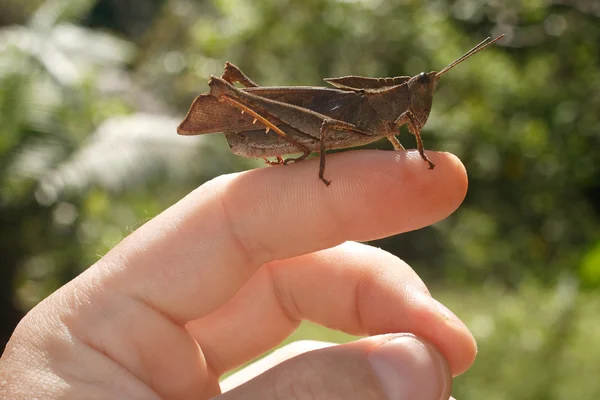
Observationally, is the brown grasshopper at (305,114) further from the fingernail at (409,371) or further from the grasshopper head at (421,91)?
the fingernail at (409,371)

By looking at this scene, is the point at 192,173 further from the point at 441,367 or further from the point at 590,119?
the point at 441,367

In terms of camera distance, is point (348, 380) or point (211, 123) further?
point (211, 123)

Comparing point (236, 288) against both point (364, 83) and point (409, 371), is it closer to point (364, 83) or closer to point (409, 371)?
point (409, 371)

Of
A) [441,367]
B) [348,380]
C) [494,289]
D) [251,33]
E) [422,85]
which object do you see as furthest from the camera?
[251,33]

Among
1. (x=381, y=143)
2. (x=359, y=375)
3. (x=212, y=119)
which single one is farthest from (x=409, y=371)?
(x=381, y=143)

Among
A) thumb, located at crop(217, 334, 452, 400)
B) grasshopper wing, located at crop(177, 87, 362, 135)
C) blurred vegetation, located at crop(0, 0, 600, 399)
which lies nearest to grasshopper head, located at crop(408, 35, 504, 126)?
grasshopper wing, located at crop(177, 87, 362, 135)

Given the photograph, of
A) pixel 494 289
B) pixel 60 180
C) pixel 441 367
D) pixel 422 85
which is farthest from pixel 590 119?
pixel 60 180

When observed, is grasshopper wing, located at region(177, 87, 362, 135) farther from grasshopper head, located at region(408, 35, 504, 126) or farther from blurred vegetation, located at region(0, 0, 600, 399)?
blurred vegetation, located at region(0, 0, 600, 399)
